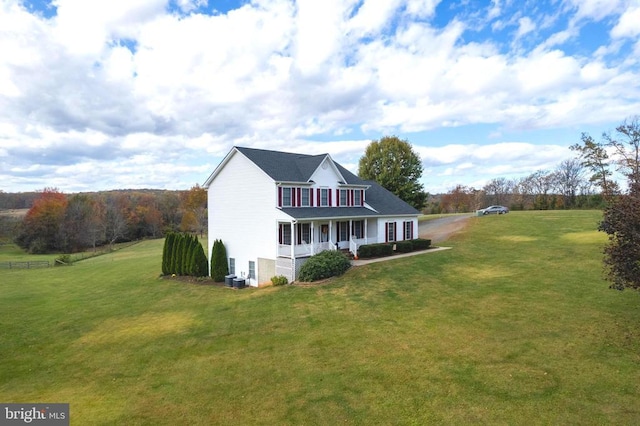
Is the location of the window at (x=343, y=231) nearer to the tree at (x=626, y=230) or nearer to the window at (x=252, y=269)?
the window at (x=252, y=269)

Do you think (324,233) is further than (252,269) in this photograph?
Yes

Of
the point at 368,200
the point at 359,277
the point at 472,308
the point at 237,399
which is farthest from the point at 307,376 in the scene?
the point at 368,200

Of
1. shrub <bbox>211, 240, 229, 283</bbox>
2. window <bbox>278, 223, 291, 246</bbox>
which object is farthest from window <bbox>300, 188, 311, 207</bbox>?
shrub <bbox>211, 240, 229, 283</bbox>

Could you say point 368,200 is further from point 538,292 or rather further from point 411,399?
point 411,399

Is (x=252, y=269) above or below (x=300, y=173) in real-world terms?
below

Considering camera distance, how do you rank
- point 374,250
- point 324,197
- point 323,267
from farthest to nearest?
point 324,197 → point 374,250 → point 323,267

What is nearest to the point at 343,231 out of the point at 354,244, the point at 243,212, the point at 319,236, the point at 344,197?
the point at 354,244

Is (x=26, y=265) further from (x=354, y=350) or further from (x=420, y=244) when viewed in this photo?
(x=354, y=350)

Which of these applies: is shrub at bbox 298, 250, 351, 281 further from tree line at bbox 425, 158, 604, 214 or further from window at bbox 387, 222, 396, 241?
tree line at bbox 425, 158, 604, 214

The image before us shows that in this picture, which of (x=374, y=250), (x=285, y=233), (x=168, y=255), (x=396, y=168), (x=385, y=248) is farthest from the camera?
(x=396, y=168)
